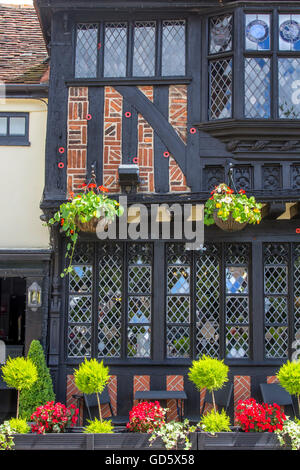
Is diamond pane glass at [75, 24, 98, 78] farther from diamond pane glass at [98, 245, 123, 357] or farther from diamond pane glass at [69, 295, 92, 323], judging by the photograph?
diamond pane glass at [69, 295, 92, 323]

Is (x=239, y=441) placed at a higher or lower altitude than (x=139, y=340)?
lower

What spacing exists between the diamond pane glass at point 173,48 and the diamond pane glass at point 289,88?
1531 millimetres

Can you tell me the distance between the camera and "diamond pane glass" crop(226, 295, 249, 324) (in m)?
8.75

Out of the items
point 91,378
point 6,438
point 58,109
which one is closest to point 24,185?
point 58,109

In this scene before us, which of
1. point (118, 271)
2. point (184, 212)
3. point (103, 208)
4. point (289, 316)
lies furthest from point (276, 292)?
point (103, 208)

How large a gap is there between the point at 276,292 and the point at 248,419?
3139 mm

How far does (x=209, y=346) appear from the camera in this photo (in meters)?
8.75

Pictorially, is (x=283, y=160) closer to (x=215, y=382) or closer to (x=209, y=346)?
(x=209, y=346)

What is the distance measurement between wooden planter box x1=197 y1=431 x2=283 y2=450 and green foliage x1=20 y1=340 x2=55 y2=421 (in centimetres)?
306

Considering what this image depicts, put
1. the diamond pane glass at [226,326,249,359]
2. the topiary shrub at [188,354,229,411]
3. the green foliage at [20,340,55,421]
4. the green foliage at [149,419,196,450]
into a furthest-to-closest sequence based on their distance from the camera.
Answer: the diamond pane glass at [226,326,249,359], the green foliage at [20,340,55,421], the topiary shrub at [188,354,229,411], the green foliage at [149,419,196,450]

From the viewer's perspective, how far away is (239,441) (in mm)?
5750

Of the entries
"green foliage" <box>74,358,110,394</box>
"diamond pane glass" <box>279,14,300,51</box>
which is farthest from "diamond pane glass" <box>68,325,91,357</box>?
"diamond pane glass" <box>279,14,300,51</box>

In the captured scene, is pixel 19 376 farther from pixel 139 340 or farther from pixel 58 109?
pixel 58 109

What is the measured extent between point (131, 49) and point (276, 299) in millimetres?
4503
